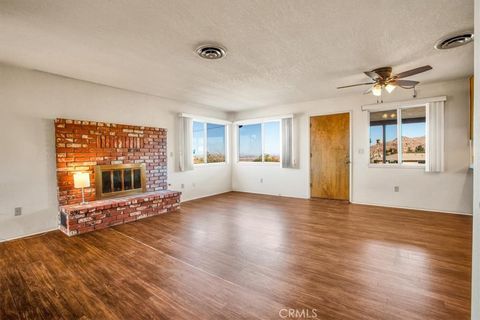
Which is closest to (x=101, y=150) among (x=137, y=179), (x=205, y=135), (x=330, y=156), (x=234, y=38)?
(x=137, y=179)

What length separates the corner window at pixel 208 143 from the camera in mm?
6141

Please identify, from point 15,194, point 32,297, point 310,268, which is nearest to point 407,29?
point 310,268

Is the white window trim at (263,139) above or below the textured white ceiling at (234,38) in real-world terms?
below

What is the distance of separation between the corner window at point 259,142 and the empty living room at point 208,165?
268 mm

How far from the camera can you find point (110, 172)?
13.7 feet

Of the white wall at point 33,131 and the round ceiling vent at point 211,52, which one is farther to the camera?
the white wall at point 33,131

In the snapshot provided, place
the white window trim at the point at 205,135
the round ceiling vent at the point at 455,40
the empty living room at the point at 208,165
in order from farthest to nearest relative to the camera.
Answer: the white window trim at the point at 205,135 → the round ceiling vent at the point at 455,40 → the empty living room at the point at 208,165

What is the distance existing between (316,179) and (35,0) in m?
5.62

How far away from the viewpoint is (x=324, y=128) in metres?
5.51

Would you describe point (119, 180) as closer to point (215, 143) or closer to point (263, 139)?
point (215, 143)
